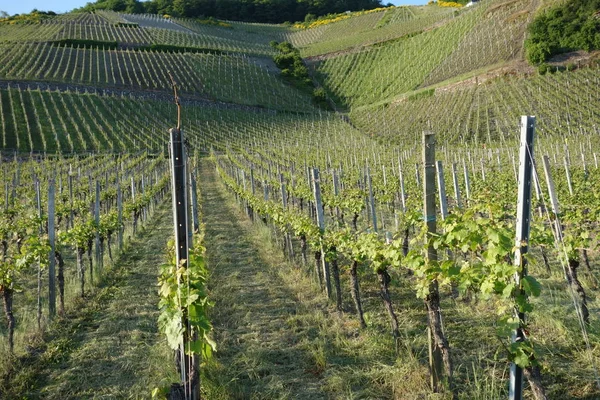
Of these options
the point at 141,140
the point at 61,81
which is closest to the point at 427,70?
the point at 141,140

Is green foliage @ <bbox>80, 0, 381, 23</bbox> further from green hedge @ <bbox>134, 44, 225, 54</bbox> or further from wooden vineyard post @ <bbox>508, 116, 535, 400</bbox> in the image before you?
wooden vineyard post @ <bbox>508, 116, 535, 400</bbox>

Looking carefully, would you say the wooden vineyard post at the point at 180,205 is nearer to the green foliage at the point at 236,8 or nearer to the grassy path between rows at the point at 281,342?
the grassy path between rows at the point at 281,342

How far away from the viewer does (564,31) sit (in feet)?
144

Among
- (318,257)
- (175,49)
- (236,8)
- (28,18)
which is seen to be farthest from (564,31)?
(28,18)

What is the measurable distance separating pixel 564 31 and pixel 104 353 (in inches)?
2028

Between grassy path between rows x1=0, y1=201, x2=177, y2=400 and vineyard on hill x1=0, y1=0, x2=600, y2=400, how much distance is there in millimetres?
31

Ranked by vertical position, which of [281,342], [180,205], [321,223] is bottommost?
[281,342]

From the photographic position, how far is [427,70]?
54.0m

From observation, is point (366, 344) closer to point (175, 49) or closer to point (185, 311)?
point (185, 311)

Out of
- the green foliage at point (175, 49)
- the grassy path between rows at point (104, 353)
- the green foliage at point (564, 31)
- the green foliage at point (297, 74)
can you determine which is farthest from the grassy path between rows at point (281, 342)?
the green foliage at point (175, 49)

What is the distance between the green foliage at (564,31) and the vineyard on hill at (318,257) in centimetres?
40

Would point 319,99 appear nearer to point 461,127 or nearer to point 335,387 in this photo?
point 461,127

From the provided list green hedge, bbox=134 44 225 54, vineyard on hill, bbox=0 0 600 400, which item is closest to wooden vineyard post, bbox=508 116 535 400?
vineyard on hill, bbox=0 0 600 400

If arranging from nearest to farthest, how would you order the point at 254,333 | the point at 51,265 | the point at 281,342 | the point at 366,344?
the point at 366,344 < the point at 281,342 < the point at 254,333 < the point at 51,265
